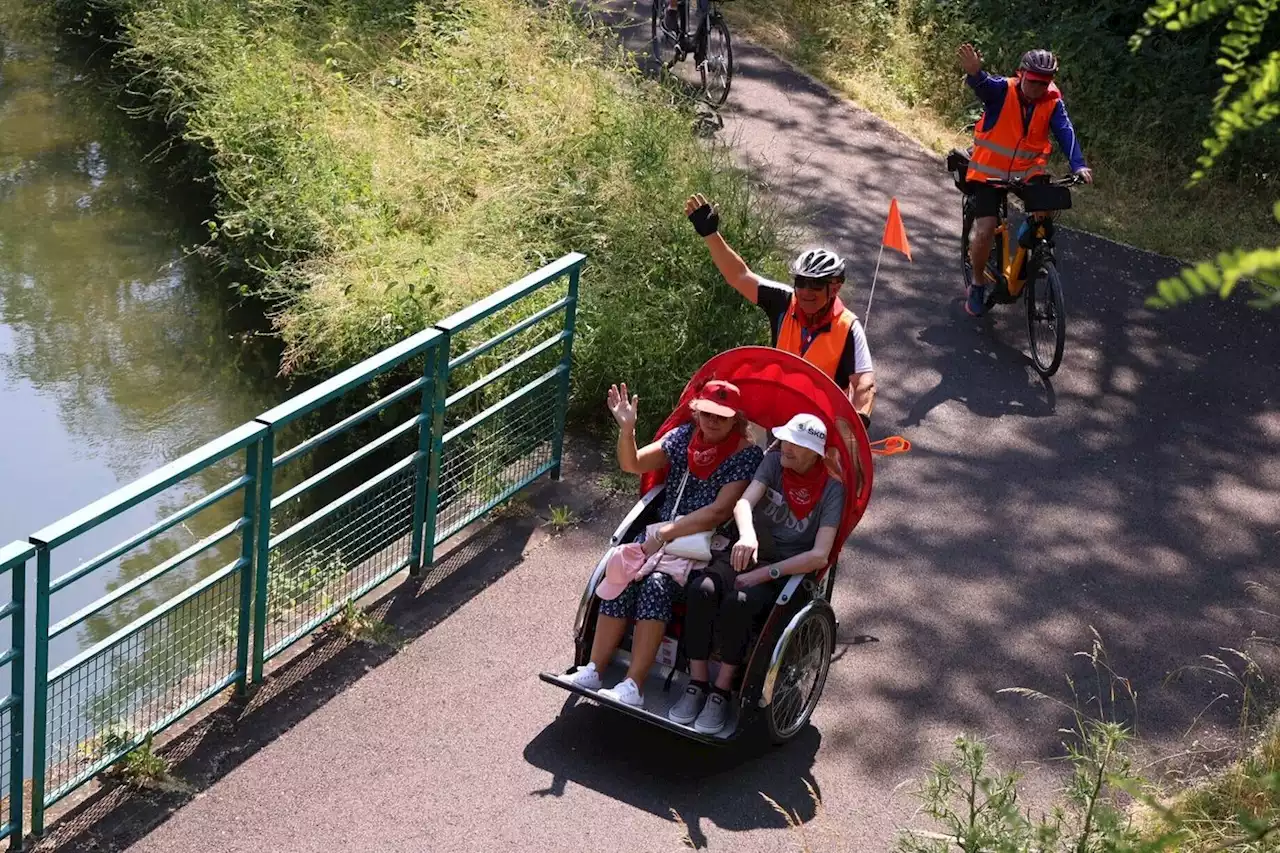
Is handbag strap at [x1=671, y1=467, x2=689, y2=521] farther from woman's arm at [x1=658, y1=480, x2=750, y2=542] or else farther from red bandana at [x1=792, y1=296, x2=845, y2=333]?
red bandana at [x1=792, y1=296, x2=845, y2=333]

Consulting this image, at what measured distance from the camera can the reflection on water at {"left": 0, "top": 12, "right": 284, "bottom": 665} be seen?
9875 millimetres

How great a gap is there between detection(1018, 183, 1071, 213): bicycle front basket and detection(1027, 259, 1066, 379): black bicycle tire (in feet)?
1.19

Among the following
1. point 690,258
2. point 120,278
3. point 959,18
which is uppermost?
point 959,18

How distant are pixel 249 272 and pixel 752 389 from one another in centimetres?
664

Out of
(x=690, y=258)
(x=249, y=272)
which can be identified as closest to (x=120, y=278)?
(x=249, y=272)

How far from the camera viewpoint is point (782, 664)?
642cm

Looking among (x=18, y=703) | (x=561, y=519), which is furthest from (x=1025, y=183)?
(x=18, y=703)

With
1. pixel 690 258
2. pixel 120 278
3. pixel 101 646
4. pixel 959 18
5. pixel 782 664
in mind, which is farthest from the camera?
pixel 959 18

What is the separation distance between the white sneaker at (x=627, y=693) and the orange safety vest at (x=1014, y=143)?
17.9ft

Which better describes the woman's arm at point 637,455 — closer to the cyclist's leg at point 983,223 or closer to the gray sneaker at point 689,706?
the gray sneaker at point 689,706

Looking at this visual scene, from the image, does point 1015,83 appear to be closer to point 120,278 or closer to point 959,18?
point 959,18

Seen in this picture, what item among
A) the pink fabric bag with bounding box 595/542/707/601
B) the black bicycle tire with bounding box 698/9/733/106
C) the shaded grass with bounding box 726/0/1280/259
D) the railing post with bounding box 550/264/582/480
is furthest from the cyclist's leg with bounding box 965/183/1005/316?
the pink fabric bag with bounding box 595/542/707/601

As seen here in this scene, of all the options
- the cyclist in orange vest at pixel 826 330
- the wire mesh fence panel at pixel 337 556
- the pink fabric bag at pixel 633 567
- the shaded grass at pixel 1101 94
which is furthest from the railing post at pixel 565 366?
the shaded grass at pixel 1101 94

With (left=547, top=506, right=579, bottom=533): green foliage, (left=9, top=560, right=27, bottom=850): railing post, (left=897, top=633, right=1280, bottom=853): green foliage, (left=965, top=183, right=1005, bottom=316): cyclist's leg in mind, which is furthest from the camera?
(left=965, top=183, right=1005, bottom=316): cyclist's leg
